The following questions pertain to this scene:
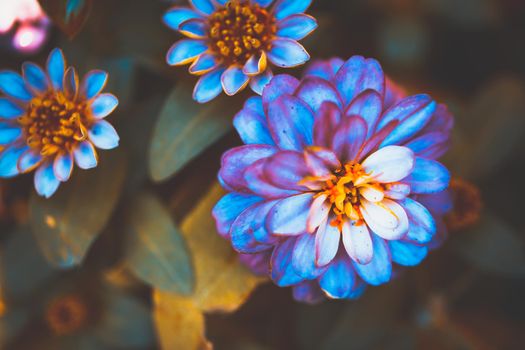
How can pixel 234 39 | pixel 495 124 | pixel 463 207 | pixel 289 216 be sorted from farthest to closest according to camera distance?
pixel 495 124 < pixel 463 207 < pixel 234 39 < pixel 289 216

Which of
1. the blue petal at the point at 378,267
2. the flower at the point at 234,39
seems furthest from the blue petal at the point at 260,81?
the blue petal at the point at 378,267

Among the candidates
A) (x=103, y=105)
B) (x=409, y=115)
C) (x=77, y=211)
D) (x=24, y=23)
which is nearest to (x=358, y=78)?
(x=409, y=115)

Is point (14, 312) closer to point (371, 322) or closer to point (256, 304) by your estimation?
point (256, 304)

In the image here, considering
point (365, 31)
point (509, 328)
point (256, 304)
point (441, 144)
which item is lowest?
point (509, 328)

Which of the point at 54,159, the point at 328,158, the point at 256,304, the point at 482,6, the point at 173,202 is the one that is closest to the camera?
the point at 328,158

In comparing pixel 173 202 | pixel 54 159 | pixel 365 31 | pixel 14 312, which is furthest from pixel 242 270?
pixel 365 31

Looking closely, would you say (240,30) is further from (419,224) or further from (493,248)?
(493,248)
